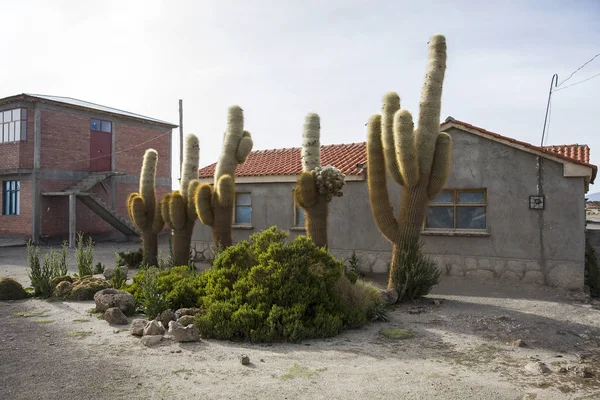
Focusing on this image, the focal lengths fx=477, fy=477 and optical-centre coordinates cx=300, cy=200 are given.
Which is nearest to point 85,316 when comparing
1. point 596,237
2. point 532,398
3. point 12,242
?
point 532,398

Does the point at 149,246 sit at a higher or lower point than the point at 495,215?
lower

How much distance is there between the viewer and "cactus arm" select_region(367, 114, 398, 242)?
9.68 meters

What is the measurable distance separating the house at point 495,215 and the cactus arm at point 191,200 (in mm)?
3770

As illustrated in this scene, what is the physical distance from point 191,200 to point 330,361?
24.7 feet

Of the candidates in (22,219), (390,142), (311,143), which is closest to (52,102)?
(22,219)

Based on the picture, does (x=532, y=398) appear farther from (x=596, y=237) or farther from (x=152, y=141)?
(x=152, y=141)

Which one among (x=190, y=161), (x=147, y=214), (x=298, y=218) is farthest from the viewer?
(x=298, y=218)

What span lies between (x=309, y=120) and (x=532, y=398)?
7.84 meters

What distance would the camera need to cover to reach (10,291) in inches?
374

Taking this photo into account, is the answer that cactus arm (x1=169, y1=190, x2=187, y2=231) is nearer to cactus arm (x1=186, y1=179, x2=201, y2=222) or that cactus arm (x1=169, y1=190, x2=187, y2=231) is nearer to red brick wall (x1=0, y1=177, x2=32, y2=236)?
cactus arm (x1=186, y1=179, x2=201, y2=222)

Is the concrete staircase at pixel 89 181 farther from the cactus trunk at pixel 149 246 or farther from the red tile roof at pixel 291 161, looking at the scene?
the cactus trunk at pixel 149 246

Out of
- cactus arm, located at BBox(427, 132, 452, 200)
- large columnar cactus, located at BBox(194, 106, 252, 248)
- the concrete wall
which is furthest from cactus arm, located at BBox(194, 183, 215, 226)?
cactus arm, located at BBox(427, 132, 452, 200)

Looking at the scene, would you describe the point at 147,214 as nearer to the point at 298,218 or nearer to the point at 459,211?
the point at 298,218

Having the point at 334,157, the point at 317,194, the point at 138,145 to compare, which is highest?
the point at 138,145
